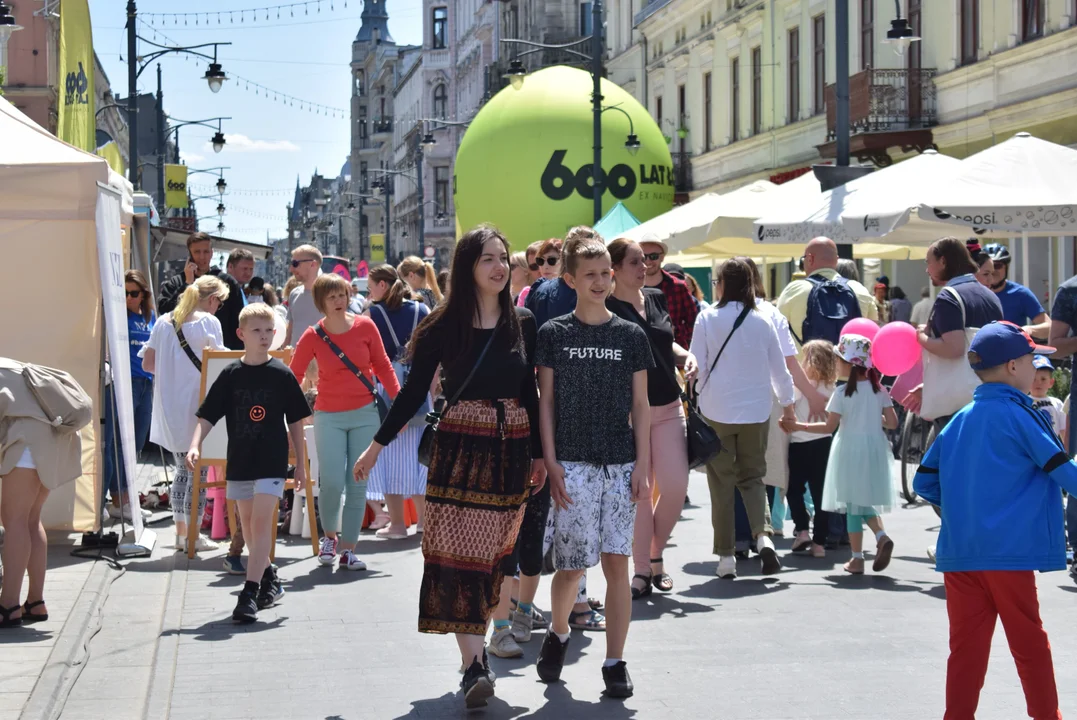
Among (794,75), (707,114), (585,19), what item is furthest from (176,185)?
(794,75)

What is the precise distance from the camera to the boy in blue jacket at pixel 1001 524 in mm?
4871

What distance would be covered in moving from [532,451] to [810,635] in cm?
186

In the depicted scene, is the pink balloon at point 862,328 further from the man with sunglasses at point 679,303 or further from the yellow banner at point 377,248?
the yellow banner at point 377,248

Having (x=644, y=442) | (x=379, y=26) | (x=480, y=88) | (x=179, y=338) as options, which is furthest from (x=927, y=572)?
(x=379, y=26)

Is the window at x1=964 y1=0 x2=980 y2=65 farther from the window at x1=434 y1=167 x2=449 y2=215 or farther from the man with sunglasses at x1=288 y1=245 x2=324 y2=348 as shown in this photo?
the window at x1=434 y1=167 x2=449 y2=215

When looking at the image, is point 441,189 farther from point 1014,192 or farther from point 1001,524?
point 1001,524

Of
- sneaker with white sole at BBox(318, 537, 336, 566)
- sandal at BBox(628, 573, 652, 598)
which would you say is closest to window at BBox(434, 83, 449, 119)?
sneaker with white sole at BBox(318, 537, 336, 566)

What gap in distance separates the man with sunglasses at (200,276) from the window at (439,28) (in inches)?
3066

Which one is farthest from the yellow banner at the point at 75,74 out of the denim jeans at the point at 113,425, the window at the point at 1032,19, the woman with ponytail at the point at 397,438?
the window at the point at 1032,19

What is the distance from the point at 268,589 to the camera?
7922mm

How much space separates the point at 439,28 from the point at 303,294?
8074 cm

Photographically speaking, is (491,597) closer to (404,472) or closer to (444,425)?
(444,425)

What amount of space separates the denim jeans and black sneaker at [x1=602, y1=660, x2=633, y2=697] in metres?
4.45

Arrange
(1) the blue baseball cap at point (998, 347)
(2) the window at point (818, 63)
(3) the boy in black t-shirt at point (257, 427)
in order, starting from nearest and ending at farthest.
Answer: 1. (1) the blue baseball cap at point (998, 347)
2. (3) the boy in black t-shirt at point (257, 427)
3. (2) the window at point (818, 63)
